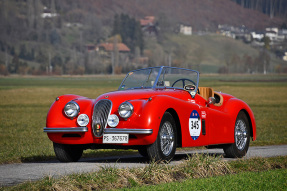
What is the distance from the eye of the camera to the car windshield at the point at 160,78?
1209cm

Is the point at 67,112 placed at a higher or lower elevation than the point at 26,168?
higher

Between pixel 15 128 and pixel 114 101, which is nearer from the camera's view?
pixel 114 101

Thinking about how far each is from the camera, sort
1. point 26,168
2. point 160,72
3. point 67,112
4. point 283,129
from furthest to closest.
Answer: point 283,129
point 160,72
point 67,112
point 26,168

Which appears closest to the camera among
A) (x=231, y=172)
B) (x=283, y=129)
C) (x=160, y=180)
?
(x=160, y=180)

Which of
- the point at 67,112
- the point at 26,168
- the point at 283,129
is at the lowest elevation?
the point at 283,129

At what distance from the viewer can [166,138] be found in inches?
410

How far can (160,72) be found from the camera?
12.1 metres

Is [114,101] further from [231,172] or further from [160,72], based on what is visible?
[231,172]

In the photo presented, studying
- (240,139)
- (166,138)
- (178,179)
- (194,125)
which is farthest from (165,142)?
(240,139)

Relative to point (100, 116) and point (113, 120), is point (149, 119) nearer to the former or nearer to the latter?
point (113, 120)

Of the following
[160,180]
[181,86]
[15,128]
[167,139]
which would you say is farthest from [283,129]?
[160,180]

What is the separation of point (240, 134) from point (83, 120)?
3.97m

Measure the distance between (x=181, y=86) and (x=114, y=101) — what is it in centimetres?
235

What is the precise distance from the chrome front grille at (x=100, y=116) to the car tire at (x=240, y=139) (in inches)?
129
